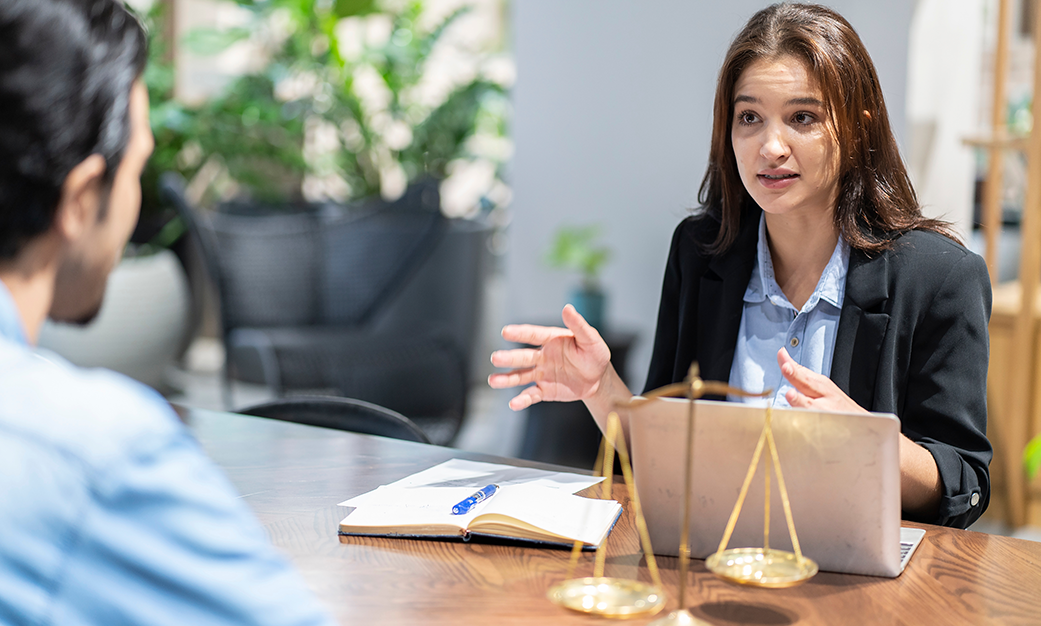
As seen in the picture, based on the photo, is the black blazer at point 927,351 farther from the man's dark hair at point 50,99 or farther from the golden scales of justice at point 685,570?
the man's dark hair at point 50,99

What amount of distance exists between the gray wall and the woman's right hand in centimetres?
195

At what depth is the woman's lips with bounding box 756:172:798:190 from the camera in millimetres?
1460

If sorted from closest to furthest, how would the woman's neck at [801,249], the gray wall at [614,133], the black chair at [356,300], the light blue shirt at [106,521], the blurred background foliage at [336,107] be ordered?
the light blue shirt at [106,521] < the woman's neck at [801,249] < the black chair at [356,300] < the gray wall at [614,133] < the blurred background foliage at [336,107]

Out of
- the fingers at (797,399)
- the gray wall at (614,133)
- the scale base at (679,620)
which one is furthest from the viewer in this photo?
the gray wall at (614,133)

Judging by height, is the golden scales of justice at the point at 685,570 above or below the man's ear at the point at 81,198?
below

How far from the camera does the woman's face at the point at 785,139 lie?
1447 mm

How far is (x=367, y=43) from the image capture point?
4.77 meters

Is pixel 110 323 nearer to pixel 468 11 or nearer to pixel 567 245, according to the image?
pixel 567 245

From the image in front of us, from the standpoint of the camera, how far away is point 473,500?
120 centimetres

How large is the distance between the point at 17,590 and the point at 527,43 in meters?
3.30

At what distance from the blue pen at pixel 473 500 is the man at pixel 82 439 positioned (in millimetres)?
522

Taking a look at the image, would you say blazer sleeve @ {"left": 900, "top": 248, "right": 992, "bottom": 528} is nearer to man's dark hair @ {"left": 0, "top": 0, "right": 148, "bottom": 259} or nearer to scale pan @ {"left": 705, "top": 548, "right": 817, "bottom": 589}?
scale pan @ {"left": 705, "top": 548, "right": 817, "bottom": 589}

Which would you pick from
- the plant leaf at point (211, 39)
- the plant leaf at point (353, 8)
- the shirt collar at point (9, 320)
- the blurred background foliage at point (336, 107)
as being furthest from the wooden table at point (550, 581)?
the plant leaf at point (211, 39)

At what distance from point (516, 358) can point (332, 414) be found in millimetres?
571
